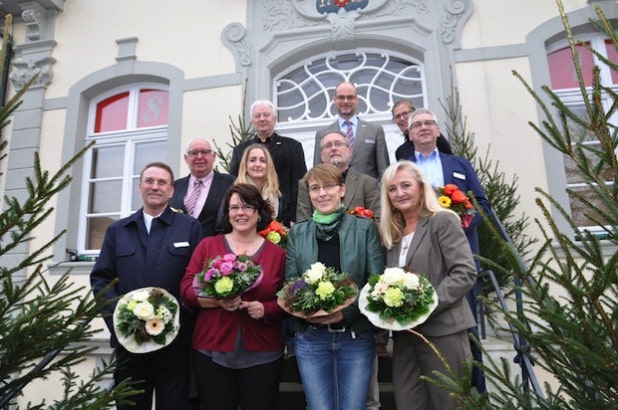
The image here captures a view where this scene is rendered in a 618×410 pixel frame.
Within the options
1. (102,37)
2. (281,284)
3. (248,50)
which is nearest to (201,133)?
(248,50)

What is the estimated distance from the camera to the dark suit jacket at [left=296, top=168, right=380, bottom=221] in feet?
10.6

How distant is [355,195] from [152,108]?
494cm

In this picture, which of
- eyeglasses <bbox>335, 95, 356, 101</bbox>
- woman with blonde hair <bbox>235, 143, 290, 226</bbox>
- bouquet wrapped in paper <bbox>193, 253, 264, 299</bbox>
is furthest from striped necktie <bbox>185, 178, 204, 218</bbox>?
eyeglasses <bbox>335, 95, 356, 101</bbox>

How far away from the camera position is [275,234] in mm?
2893

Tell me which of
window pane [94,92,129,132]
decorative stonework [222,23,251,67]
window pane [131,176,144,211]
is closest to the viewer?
decorative stonework [222,23,251,67]

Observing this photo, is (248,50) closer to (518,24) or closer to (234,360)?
(518,24)

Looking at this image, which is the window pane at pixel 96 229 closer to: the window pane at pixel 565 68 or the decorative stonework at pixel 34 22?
the decorative stonework at pixel 34 22

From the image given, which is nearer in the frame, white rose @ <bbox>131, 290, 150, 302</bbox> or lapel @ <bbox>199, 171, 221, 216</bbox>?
white rose @ <bbox>131, 290, 150, 302</bbox>

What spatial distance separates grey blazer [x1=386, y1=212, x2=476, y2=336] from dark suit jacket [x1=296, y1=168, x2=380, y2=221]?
33.6 inches

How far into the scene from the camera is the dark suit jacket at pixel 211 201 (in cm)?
342

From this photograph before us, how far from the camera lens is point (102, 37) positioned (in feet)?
23.3

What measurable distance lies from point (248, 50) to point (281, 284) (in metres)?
4.83

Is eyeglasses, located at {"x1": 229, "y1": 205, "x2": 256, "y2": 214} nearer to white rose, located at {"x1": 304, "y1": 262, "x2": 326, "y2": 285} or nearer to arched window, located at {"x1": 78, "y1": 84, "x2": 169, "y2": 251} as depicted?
white rose, located at {"x1": 304, "y1": 262, "x2": 326, "y2": 285}

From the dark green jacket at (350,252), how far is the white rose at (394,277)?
0.28 m
